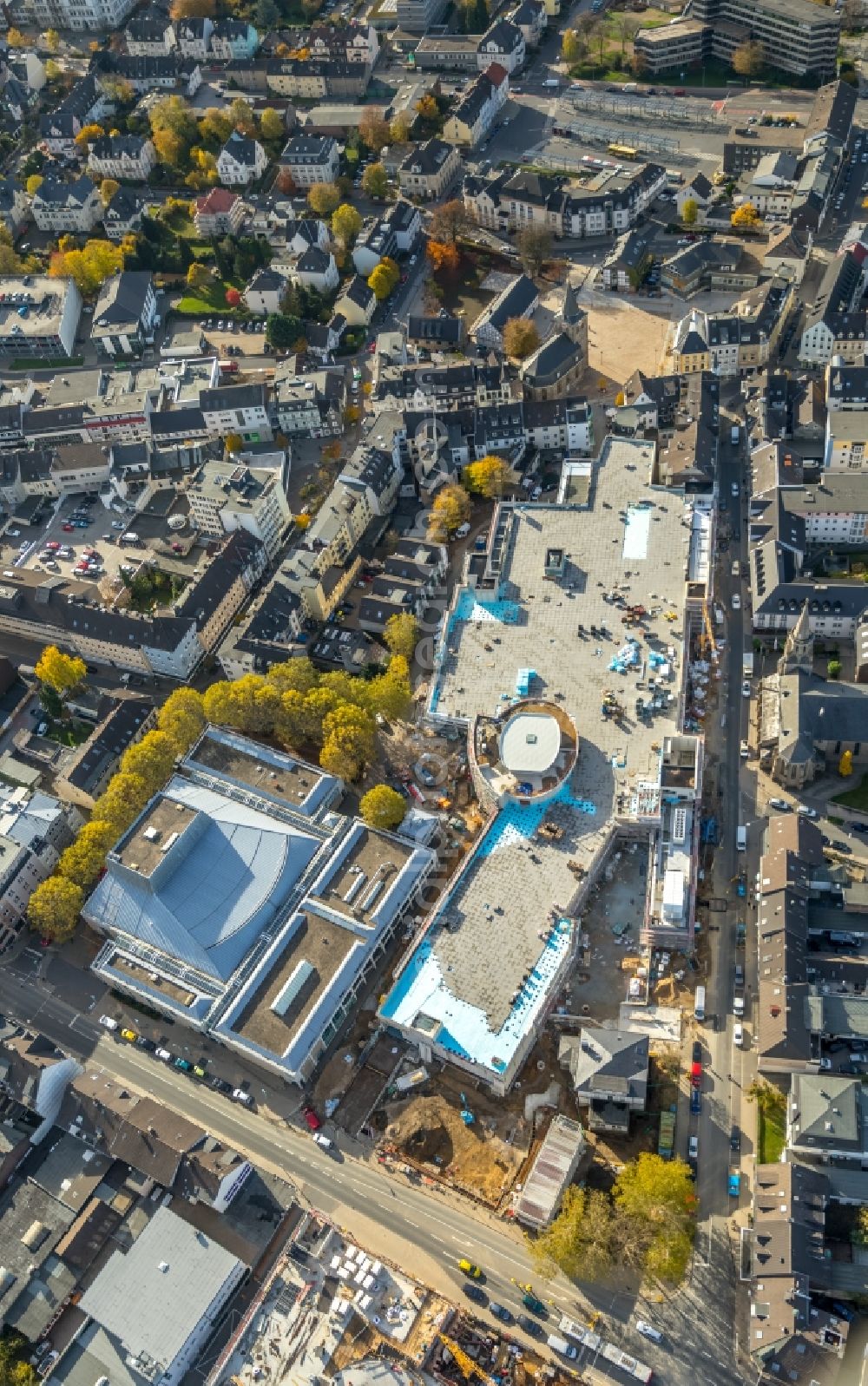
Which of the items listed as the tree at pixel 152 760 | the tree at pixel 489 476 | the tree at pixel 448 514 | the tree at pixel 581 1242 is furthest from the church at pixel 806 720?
the tree at pixel 152 760

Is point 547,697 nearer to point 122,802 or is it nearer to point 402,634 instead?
point 402,634

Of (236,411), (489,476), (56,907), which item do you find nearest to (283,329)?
(236,411)

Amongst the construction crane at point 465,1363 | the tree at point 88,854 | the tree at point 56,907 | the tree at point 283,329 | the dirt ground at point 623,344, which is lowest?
the construction crane at point 465,1363

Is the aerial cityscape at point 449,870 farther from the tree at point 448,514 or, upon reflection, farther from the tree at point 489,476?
the tree at point 448,514

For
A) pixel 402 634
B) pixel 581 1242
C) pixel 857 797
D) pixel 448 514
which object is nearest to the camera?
pixel 581 1242

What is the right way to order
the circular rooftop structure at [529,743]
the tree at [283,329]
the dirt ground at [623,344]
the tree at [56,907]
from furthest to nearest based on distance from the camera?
the tree at [283,329]
the dirt ground at [623,344]
the tree at [56,907]
the circular rooftop structure at [529,743]

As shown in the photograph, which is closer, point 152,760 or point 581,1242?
point 581,1242
